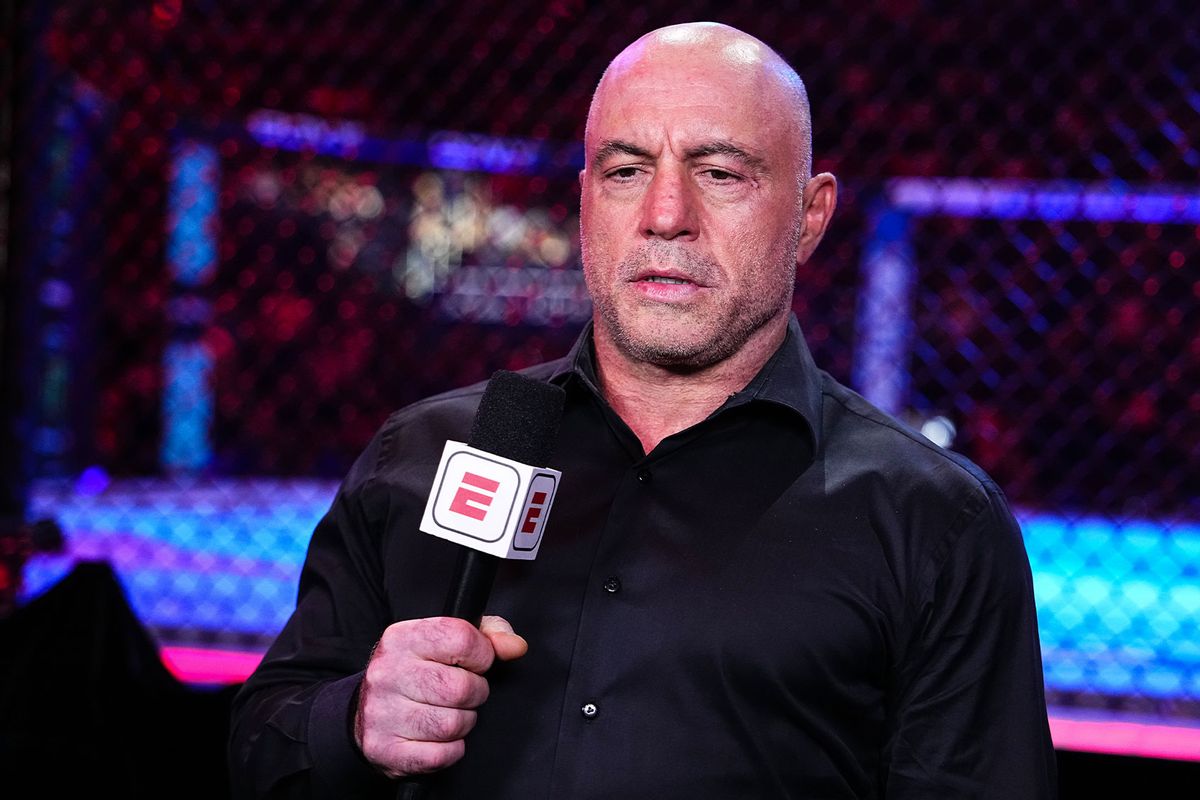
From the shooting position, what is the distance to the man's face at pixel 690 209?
105cm

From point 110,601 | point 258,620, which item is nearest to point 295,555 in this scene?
point 258,620

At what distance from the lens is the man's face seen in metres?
1.05

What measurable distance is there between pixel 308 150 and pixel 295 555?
84.5 inches

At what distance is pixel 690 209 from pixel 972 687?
0.47 meters

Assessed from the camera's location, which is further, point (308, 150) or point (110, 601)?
point (308, 150)

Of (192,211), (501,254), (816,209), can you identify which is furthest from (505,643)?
(501,254)

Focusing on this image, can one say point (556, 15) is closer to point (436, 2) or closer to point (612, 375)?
point (436, 2)

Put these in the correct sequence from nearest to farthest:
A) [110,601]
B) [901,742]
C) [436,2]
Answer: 1. [901,742]
2. [110,601]
3. [436,2]

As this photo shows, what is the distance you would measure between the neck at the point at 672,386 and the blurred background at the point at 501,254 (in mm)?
1331

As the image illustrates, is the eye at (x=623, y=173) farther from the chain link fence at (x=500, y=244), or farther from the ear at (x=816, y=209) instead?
the chain link fence at (x=500, y=244)

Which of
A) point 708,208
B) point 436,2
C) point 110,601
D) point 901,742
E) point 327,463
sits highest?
point 436,2

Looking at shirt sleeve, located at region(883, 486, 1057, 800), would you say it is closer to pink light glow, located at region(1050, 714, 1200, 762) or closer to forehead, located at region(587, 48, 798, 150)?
forehead, located at region(587, 48, 798, 150)

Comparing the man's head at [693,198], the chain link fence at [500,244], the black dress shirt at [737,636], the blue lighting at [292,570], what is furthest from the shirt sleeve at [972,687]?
the chain link fence at [500,244]

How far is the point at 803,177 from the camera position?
3.75 feet
